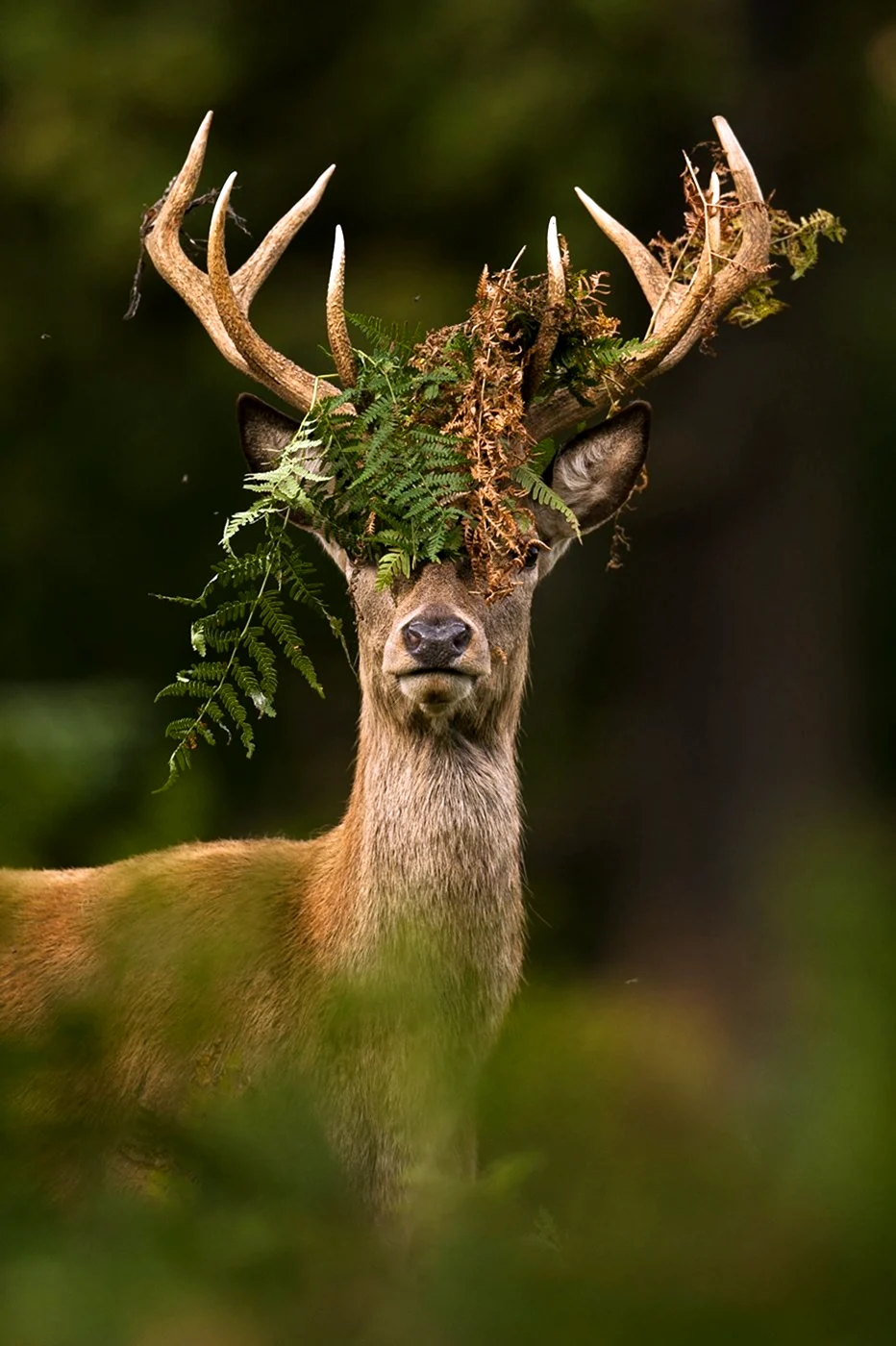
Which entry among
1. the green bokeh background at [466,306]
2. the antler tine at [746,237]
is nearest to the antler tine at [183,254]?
the antler tine at [746,237]

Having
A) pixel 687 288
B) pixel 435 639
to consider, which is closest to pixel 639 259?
pixel 687 288

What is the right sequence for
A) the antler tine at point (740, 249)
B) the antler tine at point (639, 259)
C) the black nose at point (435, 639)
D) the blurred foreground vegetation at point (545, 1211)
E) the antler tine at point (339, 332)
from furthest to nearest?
the antler tine at point (639, 259)
the antler tine at point (740, 249)
the antler tine at point (339, 332)
the black nose at point (435, 639)
the blurred foreground vegetation at point (545, 1211)

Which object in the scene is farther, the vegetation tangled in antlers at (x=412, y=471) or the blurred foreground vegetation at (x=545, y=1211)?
the vegetation tangled in antlers at (x=412, y=471)

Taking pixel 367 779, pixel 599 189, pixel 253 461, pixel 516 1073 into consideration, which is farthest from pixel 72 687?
pixel 599 189

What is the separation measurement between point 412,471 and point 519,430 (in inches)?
14.5

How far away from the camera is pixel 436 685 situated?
4816 mm

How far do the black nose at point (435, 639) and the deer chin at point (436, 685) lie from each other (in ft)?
0.09

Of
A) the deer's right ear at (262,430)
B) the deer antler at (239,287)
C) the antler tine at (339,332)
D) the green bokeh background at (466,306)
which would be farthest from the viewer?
the green bokeh background at (466,306)

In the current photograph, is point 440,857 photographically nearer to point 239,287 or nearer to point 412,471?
point 412,471

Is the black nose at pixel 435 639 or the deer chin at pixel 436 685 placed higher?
the black nose at pixel 435 639

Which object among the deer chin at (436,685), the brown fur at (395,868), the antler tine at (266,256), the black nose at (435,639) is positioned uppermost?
the antler tine at (266,256)

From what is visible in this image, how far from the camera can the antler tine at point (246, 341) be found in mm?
5652

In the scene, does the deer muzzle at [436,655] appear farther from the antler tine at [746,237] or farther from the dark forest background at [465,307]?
the dark forest background at [465,307]

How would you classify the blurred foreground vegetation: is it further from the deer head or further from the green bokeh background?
the green bokeh background
